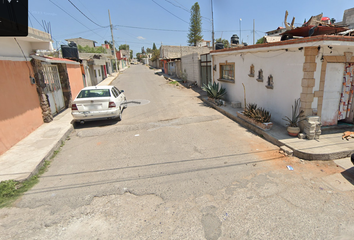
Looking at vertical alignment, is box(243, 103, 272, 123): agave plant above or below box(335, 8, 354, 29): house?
below

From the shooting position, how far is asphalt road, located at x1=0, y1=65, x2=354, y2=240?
2926 millimetres

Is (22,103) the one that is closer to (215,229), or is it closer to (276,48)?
(215,229)

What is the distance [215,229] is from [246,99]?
7.40 metres

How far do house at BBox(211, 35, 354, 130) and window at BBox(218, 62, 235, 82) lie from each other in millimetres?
2370

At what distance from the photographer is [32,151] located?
562 centimetres

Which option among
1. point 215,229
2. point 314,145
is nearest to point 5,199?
point 215,229

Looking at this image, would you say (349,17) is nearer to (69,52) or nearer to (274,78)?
(274,78)

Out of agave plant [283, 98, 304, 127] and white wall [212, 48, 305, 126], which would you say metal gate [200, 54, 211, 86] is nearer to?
white wall [212, 48, 305, 126]

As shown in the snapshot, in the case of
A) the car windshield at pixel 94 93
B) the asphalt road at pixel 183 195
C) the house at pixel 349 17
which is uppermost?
the house at pixel 349 17

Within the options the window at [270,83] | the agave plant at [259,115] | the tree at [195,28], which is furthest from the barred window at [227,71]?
the tree at [195,28]

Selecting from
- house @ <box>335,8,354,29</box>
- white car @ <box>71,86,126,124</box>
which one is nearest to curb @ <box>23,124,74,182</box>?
white car @ <box>71,86,126,124</box>

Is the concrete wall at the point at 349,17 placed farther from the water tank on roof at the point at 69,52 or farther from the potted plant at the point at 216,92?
the water tank on roof at the point at 69,52

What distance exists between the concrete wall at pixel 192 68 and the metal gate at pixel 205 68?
2.45 ft

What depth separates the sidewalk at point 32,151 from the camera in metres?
4.52
